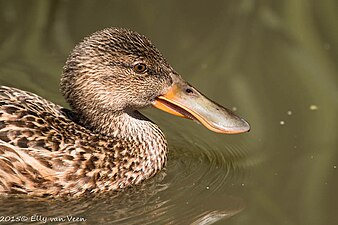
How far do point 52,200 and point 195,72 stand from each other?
2.15m

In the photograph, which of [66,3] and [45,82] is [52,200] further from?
[66,3]

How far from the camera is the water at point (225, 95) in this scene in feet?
20.7

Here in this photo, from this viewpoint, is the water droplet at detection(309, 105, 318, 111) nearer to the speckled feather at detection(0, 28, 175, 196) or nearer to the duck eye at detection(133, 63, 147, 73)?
the speckled feather at detection(0, 28, 175, 196)

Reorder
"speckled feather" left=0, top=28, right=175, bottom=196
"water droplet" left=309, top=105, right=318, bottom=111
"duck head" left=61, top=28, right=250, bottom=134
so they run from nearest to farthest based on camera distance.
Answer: "speckled feather" left=0, top=28, right=175, bottom=196 < "duck head" left=61, top=28, right=250, bottom=134 < "water droplet" left=309, top=105, right=318, bottom=111

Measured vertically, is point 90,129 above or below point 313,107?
below

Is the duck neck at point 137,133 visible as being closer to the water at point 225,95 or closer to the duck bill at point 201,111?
the water at point 225,95

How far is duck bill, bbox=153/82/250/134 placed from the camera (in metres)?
6.71

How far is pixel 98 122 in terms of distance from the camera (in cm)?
Result: 676

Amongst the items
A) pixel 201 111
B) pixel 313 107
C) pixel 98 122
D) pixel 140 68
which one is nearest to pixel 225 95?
pixel 313 107

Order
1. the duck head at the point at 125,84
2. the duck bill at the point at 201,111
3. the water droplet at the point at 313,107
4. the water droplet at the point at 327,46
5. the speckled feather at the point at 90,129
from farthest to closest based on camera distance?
the water droplet at the point at 327,46 → the water droplet at the point at 313,107 → the duck bill at the point at 201,111 → the duck head at the point at 125,84 → the speckled feather at the point at 90,129

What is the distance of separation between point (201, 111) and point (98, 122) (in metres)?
0.72

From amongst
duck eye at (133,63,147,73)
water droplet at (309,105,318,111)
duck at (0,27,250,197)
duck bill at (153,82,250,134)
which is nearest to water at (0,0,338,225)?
water droplet at (309,105,318,111)

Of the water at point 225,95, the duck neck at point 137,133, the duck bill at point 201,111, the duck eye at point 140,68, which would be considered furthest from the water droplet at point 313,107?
the duck eye at point 140,68

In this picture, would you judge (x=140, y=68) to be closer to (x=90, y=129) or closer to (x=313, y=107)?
(x=90, y=129)
